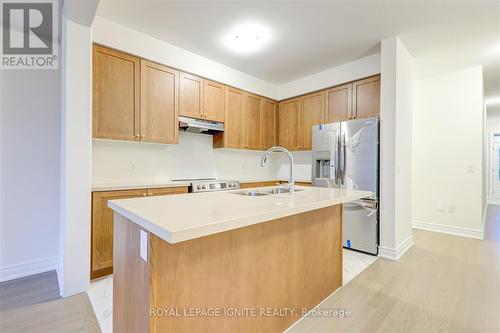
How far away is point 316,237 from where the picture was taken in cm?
186

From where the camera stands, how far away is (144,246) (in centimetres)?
104

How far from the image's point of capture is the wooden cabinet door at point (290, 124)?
4.30 meters

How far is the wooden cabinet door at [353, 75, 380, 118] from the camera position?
10.9 feet

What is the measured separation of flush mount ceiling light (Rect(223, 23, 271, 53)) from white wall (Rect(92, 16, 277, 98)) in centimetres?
53

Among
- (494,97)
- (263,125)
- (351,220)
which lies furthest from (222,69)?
(494,97)

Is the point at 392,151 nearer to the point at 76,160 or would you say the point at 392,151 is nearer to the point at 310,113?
the point at 310,113

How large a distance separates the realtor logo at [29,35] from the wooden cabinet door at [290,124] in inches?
134

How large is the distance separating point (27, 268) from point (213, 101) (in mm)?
2899

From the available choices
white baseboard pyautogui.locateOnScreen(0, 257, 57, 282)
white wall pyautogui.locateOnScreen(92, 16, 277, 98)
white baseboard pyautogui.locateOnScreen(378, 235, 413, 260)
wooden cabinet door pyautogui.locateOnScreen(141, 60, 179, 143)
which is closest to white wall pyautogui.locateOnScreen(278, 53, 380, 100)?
white wall pyautogui.locateOnScreen(92, 16, 277, 98)

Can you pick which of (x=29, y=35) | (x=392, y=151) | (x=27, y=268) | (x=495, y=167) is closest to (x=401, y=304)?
(x=392, y=151)

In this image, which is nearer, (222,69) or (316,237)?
(316,237)

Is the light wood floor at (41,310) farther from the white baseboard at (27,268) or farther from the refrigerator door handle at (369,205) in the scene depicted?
the refrigerator door handle at (369,205)

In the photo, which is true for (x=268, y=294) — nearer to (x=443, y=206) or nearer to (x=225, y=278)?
(x=225, y=278)

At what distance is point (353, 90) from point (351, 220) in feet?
6.22
